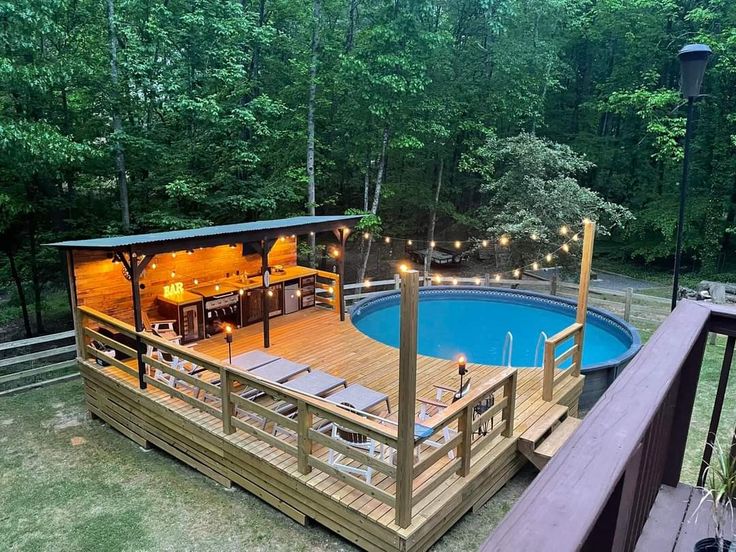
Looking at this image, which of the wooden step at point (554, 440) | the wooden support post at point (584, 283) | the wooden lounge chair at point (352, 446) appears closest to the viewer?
the wooden lounge chair at point (352, 446)

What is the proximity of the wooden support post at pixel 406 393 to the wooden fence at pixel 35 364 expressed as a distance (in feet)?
22.6

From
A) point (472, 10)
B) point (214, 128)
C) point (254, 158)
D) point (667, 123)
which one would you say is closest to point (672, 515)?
point (254, 158)

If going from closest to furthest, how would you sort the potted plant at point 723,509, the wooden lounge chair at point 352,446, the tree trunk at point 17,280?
the potted plant at point 723,509
the wooden lounge chair at point 352,446
the tree trunk at point 17,280

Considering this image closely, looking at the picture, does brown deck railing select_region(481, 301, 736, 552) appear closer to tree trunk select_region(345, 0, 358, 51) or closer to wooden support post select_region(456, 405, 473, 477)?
wooden support post select_region(456, 405, 473, 477)

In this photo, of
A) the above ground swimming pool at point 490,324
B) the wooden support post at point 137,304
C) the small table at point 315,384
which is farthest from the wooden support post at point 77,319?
the above ground swimming pool at point 490,324

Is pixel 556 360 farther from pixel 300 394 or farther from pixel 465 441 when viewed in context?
pixel 300 394

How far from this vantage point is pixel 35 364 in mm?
12016

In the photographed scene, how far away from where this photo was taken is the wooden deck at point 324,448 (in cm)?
468

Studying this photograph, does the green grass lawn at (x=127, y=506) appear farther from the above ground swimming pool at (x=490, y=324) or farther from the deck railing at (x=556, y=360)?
the above ground swimming pool at (x=490, y=324)

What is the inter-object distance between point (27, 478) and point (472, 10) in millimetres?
17232

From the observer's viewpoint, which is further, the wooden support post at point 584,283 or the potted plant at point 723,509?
the wooden support post at point 584,283

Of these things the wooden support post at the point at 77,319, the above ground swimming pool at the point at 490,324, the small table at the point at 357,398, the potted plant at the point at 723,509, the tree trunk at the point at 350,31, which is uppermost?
the tree trunk at the point at 350,31

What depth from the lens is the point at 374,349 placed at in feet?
28.2

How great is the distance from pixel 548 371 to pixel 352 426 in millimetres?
3066
